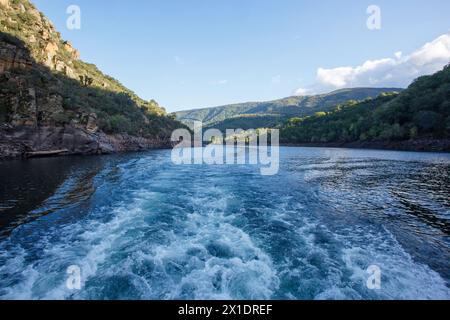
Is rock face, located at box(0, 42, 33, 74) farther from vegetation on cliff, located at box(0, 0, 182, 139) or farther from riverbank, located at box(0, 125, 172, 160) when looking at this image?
riverbank, located at box(0, 125, 172, 160)

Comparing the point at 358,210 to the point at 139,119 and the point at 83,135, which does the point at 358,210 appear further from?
the point at 139,119

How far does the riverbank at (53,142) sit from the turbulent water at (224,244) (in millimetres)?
25448

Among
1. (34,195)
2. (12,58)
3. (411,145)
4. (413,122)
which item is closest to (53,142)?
(12,58)

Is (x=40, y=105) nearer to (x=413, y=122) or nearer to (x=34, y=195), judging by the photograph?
(x=34, y=195)

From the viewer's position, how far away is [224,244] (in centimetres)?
761

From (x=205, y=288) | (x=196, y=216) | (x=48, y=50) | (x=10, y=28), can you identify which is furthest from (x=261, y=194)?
(x=48, y=50)

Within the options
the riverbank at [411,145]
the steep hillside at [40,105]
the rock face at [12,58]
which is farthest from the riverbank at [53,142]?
the riverbank at [411,145]

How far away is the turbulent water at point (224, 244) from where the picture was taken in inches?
207

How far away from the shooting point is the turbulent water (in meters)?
5.27

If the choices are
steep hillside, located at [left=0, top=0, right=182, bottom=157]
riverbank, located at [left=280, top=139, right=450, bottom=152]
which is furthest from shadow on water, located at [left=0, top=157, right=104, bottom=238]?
riverbank, located at [left=280, top=139, right=450, bottom=152]

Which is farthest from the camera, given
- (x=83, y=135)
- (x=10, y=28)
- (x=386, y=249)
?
(x=10, y=28)

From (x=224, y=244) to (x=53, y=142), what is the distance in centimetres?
4390

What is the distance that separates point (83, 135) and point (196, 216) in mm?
42936
